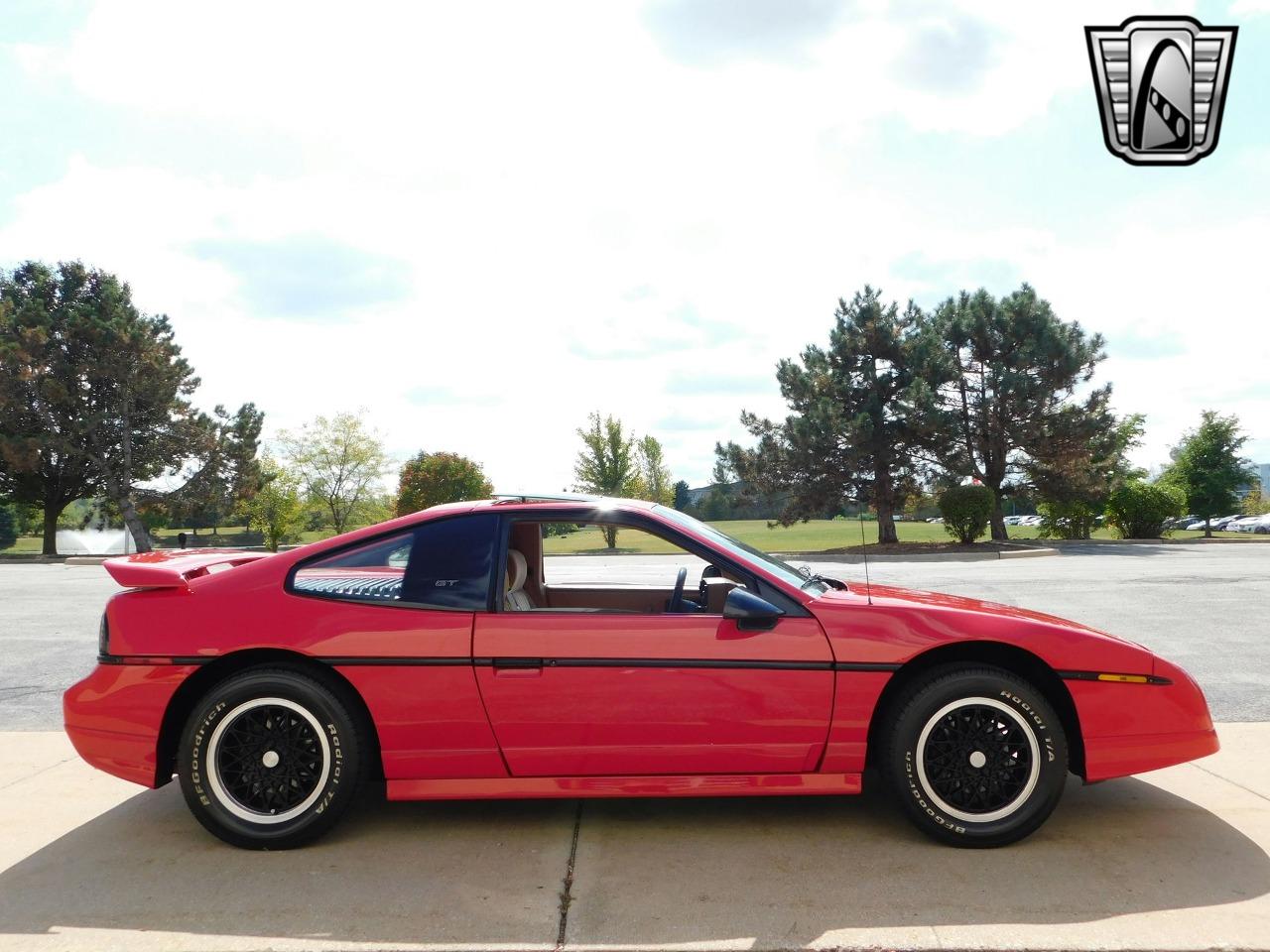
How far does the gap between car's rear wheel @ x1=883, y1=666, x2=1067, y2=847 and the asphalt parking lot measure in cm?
118

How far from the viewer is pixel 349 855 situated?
12.0ft

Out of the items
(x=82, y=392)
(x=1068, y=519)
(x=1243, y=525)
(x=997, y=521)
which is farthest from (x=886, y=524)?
(x=1243, y=525)

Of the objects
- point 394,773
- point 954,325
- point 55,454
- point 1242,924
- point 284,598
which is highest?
point 954,325

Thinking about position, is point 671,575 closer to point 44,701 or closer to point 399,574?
point 399,574

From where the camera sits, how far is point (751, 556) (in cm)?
402

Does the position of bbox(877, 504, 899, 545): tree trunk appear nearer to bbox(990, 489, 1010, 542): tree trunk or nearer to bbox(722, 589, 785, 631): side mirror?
bbox(990, 489, 1010, 542): tree trunk

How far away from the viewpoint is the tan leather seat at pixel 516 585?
12.7 ft

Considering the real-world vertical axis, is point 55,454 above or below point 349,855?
above

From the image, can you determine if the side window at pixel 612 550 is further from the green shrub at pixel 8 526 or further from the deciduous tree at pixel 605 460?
the green shrub at pixel 8 526

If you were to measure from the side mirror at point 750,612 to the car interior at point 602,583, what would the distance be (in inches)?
6.2

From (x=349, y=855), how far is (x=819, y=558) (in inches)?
950

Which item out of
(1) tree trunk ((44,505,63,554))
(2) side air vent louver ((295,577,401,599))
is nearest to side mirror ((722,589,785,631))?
(2) side air vent louver ((295,577,401,599))

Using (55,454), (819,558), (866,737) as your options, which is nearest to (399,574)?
(866,737)

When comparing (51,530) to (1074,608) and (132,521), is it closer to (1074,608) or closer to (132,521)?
(132,521)
